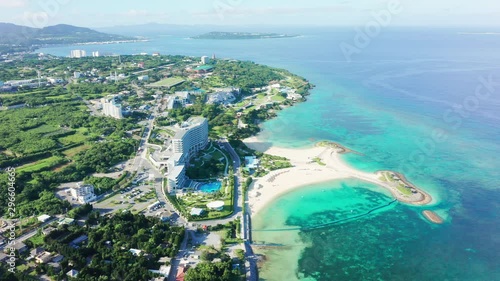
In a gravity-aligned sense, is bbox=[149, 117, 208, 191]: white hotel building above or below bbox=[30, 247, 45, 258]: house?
above

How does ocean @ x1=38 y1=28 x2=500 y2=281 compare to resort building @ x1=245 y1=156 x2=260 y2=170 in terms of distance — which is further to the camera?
resort building @ x1=245 y1=156 x2=260 y2=170

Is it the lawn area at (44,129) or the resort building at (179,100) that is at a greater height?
the resort building at (179,100)

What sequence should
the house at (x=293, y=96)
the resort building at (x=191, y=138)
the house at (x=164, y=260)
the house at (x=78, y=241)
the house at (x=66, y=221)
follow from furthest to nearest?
1. the house at (x=293, y=96)
2. the resort building at (x=191, y=138)
3. the house at (x=66, y=221)
4. the house at (x=78, y=241)
5. the house at (x=164, y=260)

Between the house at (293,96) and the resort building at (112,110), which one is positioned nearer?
the resort building at (112,110)

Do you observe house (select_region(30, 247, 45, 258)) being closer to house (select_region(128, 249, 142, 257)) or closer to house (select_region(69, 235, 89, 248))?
house (select_region(69, 235, 89, 248))

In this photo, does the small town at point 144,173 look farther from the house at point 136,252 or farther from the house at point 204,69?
the house at point 204,69

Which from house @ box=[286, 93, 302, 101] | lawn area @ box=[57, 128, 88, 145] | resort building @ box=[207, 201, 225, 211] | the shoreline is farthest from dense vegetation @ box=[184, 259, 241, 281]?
house @ box=[286, 93, 302, 101]

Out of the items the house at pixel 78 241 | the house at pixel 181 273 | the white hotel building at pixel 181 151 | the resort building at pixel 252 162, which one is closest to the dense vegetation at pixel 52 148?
the white hotel building at pixel 181 151

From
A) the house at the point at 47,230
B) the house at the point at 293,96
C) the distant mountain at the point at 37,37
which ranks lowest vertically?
the house at the point at 47,230

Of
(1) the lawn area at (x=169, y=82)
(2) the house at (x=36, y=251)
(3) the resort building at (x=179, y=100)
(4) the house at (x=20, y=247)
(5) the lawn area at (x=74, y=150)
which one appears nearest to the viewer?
(2) the house at (x=36, y=251)
